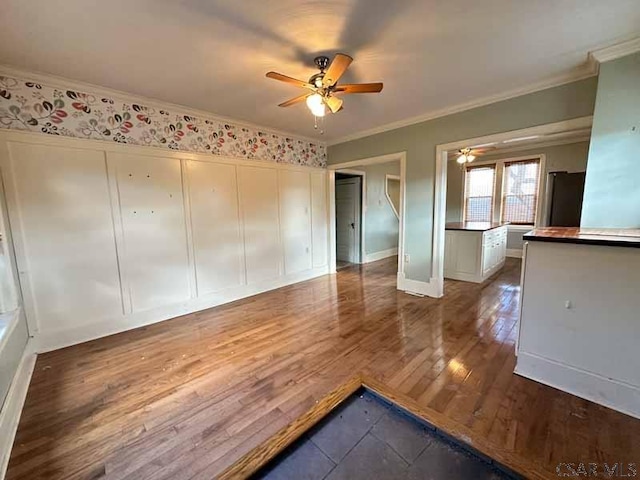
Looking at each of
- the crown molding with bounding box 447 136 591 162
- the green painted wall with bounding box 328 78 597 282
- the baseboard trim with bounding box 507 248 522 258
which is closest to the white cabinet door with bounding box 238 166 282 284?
the green painted wall with bounding box 328 78 597 282

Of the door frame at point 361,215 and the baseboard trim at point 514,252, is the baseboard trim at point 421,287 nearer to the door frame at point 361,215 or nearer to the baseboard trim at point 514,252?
the door frame at point 361,215

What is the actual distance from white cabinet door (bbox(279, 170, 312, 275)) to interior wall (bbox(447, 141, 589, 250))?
4.34 metres

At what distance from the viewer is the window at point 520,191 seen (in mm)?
5848

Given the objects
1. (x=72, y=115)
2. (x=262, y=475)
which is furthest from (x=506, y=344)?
(x=72, y=115)

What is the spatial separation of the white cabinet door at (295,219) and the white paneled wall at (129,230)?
85 mm

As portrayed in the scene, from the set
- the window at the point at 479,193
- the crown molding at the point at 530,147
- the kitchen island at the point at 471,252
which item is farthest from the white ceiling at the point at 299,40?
the window at the point at 479,193

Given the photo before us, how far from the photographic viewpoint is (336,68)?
1.95 meters

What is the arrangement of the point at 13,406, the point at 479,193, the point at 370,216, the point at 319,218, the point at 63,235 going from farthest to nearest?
1. the point at 479,193
2. the point at 370,216
3. the point at 319,218
4. the point at 63,235
5. the point at 13,406

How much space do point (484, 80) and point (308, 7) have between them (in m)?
1.96

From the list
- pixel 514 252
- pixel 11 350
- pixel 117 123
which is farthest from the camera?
pixel 514 252

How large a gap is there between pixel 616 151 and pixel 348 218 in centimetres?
425

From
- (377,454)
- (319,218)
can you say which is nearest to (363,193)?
(319,218)

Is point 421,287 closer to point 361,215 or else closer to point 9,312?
point 361,215

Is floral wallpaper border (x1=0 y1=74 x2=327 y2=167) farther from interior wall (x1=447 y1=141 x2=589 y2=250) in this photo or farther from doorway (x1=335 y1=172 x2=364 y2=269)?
interior wall (x1=447 y1=141 x2=589 y2=250)
